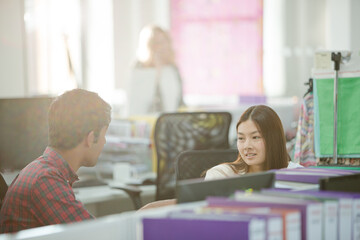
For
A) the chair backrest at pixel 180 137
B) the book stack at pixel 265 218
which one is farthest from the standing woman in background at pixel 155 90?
the book stack at pixel 265 218

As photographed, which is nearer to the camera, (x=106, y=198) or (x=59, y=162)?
(x=59, y=162)

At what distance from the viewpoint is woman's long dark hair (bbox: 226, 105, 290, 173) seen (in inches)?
90.5

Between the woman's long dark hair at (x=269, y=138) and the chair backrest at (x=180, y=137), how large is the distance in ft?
3.32

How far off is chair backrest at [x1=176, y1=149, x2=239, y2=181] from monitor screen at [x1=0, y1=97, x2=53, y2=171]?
0.82 m

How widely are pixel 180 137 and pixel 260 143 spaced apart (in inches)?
43.3

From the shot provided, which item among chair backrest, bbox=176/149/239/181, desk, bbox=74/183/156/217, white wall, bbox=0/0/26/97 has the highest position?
white wall, bbox=0/0/26/97

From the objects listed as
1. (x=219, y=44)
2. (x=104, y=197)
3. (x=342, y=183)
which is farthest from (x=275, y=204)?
(x=219, y=44)

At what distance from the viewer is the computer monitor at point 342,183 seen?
1229 millimetres

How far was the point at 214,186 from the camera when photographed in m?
1.18

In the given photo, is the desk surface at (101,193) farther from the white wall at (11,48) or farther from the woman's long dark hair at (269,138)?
the white wall at (11,48)

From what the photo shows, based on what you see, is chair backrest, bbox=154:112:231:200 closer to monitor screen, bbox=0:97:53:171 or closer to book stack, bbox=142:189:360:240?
monitor screen, bbox=0:97:53:171

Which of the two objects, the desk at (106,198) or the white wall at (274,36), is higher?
the white wall at (274,36)

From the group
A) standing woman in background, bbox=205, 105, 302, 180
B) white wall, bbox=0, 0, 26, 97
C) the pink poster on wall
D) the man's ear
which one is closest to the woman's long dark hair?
standing woman in background, bbox=205, 105, 302, 180

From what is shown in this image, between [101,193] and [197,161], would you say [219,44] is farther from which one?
[197,161]
